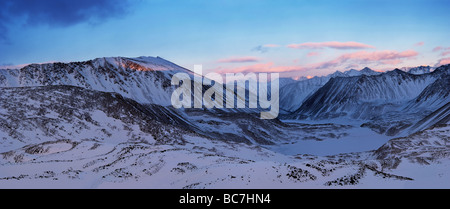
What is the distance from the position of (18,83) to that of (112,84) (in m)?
30.2

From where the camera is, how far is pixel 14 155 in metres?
36.1

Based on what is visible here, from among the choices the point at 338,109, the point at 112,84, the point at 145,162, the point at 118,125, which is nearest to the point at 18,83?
the point at 112,84

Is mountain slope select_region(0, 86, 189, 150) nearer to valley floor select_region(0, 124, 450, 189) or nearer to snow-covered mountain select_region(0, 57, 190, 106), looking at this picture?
valley floor select_region(0, 124, 450, 189)

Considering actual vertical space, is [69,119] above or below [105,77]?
below

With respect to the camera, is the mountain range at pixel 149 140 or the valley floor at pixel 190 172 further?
the mountain range at pixel 149 140
